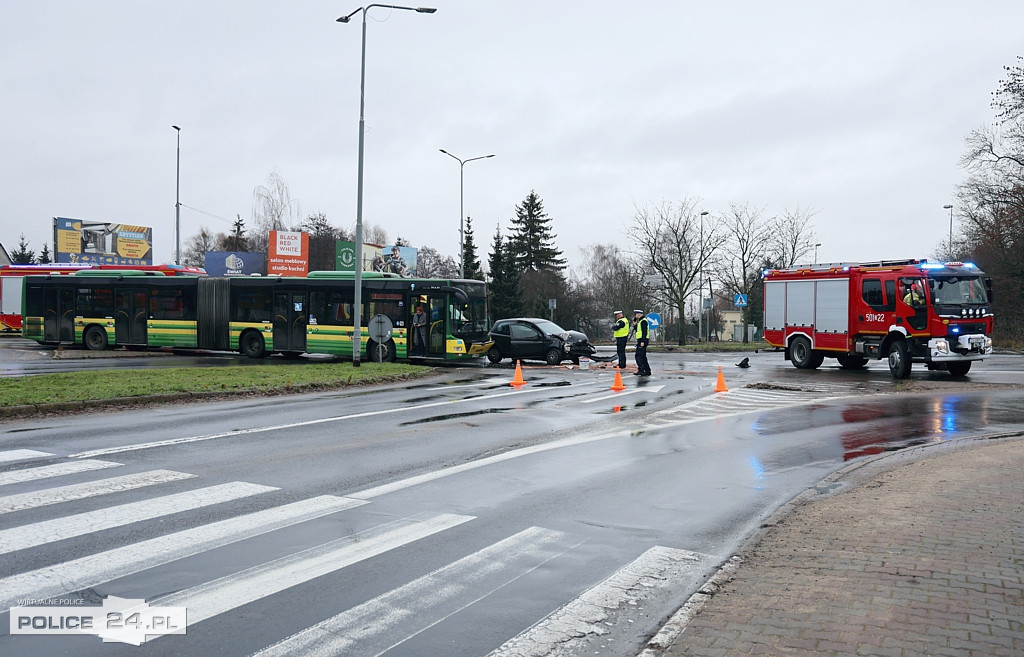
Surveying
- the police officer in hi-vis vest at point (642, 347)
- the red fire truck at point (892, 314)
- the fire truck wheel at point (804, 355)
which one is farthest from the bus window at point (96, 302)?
the fire truck wheel at point (804, 355)

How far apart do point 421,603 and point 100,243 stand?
2867 inches

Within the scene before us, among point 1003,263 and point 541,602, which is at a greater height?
point 1003,263

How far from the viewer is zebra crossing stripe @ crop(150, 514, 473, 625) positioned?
15.4ft

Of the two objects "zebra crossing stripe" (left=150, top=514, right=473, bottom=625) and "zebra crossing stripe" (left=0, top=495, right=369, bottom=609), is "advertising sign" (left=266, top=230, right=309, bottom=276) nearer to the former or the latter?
"zebra crossing stripe" (left=0, top=495, right=369, bottom=609)

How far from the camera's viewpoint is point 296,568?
5.30 metres

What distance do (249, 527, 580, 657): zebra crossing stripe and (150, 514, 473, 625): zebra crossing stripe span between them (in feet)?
1.92

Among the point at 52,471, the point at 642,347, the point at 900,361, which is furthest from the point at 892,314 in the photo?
the point at 52,471

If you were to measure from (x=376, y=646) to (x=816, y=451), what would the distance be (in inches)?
303

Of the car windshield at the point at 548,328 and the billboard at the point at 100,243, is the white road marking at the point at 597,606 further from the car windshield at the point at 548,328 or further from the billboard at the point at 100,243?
the billboard at the point at 100,243

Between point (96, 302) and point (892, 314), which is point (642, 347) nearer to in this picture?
point (892, 314)

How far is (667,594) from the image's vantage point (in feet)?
16.5

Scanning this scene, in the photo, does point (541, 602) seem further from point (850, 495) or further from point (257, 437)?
point (257, 437)

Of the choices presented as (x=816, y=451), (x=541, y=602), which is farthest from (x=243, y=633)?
(x=816, y=451)

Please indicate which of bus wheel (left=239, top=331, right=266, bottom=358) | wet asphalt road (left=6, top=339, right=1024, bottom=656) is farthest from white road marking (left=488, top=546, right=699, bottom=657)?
bus wheel (left=239, top=331, right=266, bottom=358)
